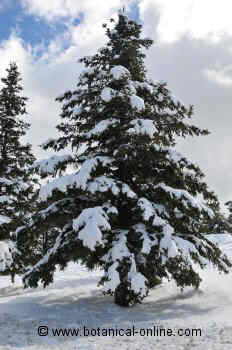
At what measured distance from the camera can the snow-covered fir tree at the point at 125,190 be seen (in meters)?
10.3

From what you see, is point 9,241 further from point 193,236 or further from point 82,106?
point 193,236

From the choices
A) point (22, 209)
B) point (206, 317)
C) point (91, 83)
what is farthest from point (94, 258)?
point (22, 209)

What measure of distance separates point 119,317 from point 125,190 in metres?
4.10

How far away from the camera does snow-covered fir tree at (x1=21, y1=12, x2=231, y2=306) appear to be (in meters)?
10.3

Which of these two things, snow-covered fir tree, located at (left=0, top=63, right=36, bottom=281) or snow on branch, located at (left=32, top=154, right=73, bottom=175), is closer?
snow on branch, located at (left=32, top=154, right=73, bottom=175)

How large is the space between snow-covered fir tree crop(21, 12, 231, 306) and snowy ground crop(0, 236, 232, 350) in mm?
941

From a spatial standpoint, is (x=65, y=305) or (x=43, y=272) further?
(x=65, y=305)

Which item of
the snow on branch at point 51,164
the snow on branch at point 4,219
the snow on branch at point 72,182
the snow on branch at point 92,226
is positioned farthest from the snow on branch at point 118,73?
the snow on branch at point 4,219

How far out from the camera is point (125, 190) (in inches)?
425

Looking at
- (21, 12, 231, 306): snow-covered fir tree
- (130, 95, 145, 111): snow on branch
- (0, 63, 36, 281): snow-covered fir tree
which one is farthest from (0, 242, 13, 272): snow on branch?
(130, 95, 145, 111): snow on branch

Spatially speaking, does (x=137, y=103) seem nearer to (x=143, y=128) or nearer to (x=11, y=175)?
(x=143, y=128)

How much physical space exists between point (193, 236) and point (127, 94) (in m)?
5.49

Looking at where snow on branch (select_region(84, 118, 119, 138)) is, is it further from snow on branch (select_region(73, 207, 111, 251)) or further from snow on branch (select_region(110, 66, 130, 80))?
snow on branch (select_region(73, 207, 111, 251))

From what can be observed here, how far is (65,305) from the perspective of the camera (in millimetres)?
12656
